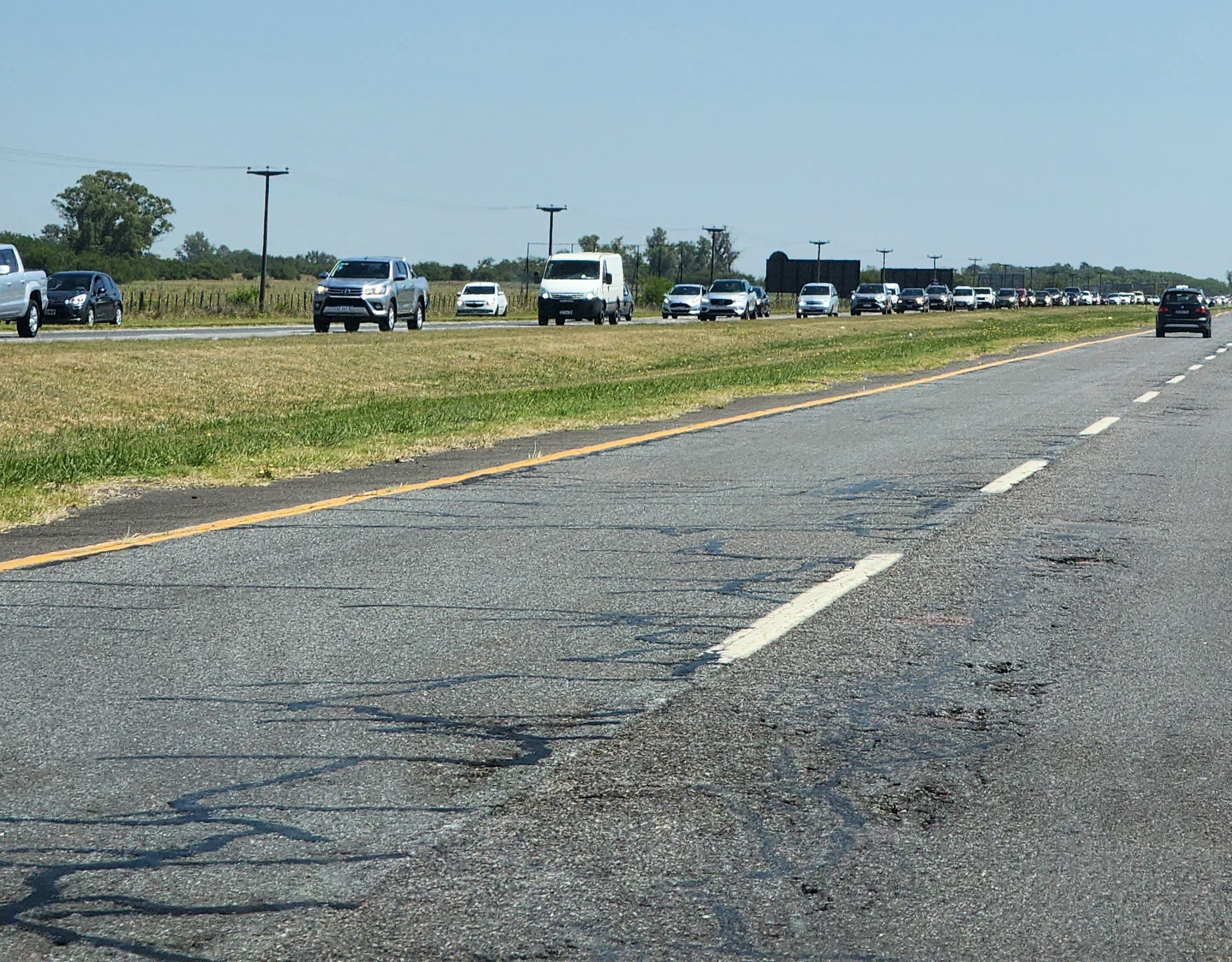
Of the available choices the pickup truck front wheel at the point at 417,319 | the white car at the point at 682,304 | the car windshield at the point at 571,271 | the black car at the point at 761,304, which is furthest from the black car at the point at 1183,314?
the pickup truck front wheel at the point at 417,319

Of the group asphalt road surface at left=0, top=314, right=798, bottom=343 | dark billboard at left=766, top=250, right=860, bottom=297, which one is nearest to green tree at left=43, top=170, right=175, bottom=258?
dark billboard at left=766, top=250, right=860, bottom=297

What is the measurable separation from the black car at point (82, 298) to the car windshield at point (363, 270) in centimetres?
615

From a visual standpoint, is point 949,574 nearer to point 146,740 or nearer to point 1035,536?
point 1035,536

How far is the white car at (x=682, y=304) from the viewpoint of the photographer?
223ft

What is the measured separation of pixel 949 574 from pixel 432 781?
4.08 meters

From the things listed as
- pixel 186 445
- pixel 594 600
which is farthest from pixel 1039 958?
pixel 186 445

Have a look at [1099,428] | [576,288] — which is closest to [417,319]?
[576,288]

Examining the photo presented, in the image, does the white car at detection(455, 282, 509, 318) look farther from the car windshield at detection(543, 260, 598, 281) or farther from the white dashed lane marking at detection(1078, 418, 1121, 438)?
the white dashed lane marking at detection(1078, 418, 1121, 438)

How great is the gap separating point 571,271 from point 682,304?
16572mm

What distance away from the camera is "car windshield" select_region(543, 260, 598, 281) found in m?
51.7

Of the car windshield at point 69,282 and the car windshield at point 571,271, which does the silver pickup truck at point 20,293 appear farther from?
the car windshield at point 571,271

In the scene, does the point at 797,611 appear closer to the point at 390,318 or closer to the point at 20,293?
the point at 20,293

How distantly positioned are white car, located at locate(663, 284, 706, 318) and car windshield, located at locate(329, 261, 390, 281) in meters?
27.9

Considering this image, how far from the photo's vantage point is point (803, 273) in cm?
12194
